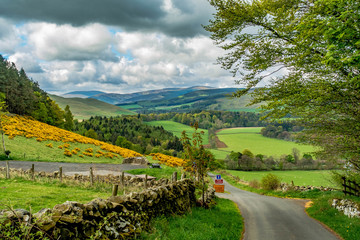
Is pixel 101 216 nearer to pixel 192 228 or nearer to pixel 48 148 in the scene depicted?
pixel 192 228

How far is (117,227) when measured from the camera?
A: 6.44m

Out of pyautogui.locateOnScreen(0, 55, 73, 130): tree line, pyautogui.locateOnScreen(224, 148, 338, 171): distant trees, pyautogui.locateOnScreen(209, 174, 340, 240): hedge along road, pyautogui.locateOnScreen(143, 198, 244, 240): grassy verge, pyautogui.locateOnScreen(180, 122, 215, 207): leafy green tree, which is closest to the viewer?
pyautogui.locateOnScreen(143, 198, 244, 240): grassy verge

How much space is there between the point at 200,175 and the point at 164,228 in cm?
611

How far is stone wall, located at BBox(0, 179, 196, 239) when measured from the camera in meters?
4.64

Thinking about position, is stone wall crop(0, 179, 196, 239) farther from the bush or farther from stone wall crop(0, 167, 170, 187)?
the bush

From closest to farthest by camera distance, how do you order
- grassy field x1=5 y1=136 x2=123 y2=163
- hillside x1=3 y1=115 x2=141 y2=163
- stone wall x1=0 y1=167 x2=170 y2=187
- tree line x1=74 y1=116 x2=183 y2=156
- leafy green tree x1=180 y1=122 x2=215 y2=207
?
leafy green tree x1=180 y1=122 x2=215 y2=207 → stone wall x1=0 y1=167 x2=170 y2=187 → grassy field x1=5 y1=136 x2=123 y2=163 → hillside x1=3 y1=115 x2=141 y2=163 → tree line x1=74 y1=116 x2=183 y2=156

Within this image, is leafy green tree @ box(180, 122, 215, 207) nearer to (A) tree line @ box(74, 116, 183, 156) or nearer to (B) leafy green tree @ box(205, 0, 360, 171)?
(B) leafy green tree @ box(205, 0, 360, 171)

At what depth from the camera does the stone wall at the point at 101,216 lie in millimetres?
4641

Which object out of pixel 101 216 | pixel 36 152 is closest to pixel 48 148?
pixel 36 152

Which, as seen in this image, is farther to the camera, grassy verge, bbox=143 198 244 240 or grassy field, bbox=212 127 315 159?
grassy field, bbox=212 127 315 159

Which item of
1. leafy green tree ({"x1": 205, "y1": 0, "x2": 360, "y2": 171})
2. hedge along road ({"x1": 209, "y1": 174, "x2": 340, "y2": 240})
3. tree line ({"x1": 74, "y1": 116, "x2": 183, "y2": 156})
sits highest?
leafy green tree ({"x1": 205, "y1": 0, "x2": 360, "y2": 171})

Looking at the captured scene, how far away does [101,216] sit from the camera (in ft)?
19.7

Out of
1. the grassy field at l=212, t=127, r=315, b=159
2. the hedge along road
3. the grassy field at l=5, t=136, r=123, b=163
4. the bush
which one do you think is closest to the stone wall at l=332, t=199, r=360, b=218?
the hedge along road

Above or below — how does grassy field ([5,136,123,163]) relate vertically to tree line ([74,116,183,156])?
above
